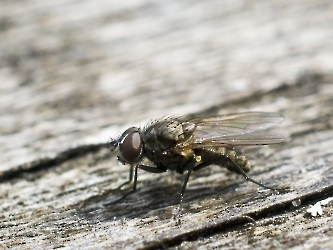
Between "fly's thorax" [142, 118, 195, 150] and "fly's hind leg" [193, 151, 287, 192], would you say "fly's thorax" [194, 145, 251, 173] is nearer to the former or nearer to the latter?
"fly's hind leg" [193, 151, 287, 192]

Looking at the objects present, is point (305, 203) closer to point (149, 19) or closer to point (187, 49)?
point (187, 49)

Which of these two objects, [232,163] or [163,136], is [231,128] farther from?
[163,136]

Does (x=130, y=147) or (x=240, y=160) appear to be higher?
(x=130, y=147)

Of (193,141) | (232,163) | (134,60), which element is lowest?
(232,163)

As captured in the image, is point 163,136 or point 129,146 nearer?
point 129,146

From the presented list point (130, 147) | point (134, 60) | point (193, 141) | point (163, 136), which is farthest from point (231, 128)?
point (134, 60)

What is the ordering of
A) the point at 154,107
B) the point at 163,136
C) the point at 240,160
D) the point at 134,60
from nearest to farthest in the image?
the point at 240,160, the point at 163,136, the point at 154,107, the point at 134,60

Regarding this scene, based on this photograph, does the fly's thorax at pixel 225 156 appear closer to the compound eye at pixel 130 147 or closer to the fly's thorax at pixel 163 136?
the fly's thorax at pixel 163 136
